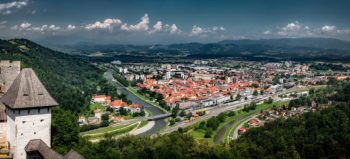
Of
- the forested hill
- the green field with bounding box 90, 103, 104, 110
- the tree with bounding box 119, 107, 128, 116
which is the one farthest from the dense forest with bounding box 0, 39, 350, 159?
the tree with bounding box 119, 107, 128, 116

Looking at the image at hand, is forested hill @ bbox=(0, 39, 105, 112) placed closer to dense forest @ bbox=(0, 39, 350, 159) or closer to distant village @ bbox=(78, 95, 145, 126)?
dense forest @ bbox=(0, 39, 350, 159)

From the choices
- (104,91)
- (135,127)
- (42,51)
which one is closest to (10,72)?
(135,127)

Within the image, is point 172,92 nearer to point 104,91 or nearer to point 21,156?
point 104,91

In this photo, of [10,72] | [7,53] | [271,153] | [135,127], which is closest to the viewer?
[10,72]

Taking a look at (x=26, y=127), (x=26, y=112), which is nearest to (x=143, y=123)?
(x=26, y=127)

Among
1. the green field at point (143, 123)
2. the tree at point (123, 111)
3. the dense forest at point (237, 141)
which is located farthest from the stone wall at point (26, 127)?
the tree at point (123, 111)

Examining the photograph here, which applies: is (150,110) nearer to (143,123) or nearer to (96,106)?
(96,106)
